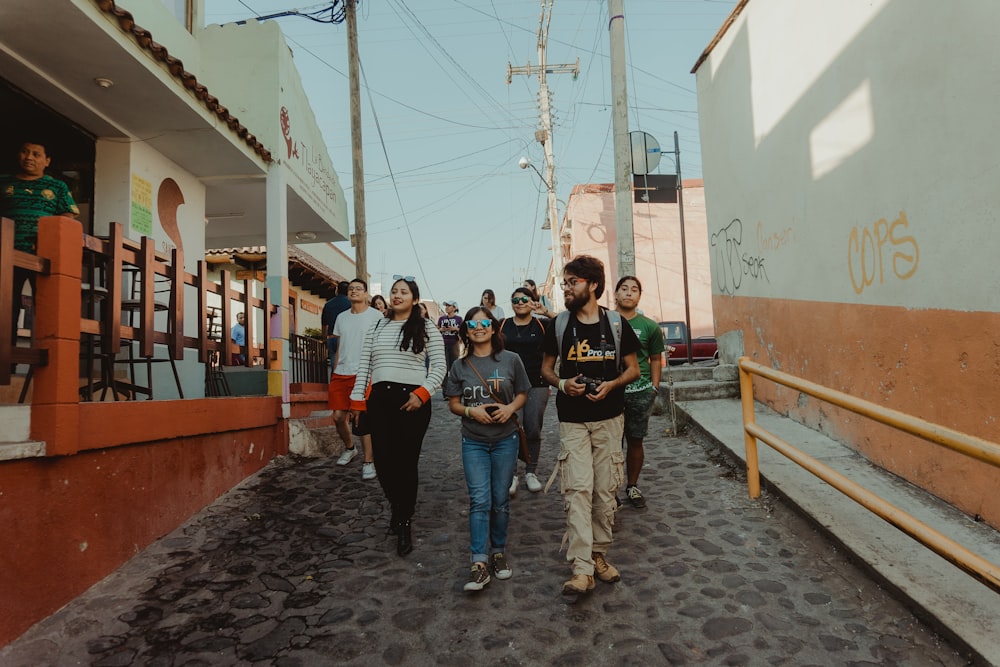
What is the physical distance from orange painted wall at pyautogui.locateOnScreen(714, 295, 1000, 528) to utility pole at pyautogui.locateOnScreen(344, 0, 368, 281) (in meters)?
7.41

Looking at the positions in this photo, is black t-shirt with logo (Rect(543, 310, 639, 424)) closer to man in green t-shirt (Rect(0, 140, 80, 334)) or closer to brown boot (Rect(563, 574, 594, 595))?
brown boot (Rect(563, 574, 594, 595))

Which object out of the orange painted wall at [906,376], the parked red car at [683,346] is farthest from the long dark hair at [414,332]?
the parked red car at [683,346]

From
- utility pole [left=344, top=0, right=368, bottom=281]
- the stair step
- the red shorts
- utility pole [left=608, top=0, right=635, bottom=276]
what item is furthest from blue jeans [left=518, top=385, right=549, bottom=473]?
utility pole [left=344, top=0, right=368, bottom=281]

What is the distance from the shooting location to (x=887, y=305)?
4.79 m

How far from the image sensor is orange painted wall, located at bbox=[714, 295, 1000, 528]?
384 cm

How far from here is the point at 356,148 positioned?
467 inches

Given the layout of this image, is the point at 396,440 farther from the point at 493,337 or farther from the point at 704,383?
the point at 704,383

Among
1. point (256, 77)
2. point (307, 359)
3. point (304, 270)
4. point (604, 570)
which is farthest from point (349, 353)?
point (304, 270)

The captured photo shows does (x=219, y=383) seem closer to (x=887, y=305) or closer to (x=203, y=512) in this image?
(x=203, y=512)

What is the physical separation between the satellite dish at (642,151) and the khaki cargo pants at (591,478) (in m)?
6.64

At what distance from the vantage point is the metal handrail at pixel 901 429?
2.38m

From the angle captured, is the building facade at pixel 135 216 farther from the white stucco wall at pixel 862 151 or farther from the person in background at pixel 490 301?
the white stucco wall at pixel 862 151

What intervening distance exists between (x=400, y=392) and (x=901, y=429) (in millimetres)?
2840

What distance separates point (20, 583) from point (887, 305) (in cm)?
581
